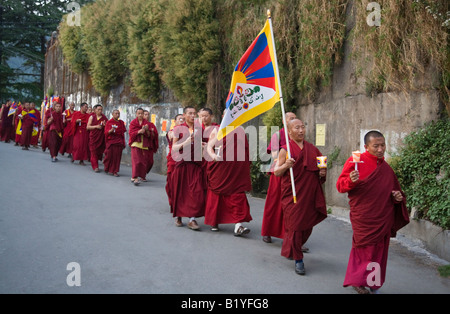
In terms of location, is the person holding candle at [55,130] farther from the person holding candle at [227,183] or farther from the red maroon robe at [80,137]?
the person holding candle at [227,183]

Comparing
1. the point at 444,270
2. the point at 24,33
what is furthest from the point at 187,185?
the point at 24,33

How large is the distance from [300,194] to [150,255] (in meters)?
1.92

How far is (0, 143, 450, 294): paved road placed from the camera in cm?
445

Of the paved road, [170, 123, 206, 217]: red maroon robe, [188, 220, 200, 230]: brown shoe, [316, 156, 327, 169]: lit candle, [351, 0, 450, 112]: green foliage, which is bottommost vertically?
the paved road

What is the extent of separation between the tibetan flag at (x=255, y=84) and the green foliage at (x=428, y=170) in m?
2.47

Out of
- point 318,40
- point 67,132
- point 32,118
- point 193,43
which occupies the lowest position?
point 67,132

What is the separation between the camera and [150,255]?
542cm

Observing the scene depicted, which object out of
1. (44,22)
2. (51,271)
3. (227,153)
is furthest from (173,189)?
(44,22)

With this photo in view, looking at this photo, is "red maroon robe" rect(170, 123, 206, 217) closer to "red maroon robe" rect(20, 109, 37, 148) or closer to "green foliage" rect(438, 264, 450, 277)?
"green foliage" rect(438, 264, 450, 277)

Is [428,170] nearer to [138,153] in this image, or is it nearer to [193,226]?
[193,226]

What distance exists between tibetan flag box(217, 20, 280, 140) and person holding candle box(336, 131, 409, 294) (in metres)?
1.47

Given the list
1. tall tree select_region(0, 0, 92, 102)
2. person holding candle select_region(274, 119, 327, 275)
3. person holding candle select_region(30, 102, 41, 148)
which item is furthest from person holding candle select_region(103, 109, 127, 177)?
tall tree select_region(0, 0, 92, 102)

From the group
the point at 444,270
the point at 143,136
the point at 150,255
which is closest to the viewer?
the point at 444,270

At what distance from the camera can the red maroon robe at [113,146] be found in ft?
41.9
